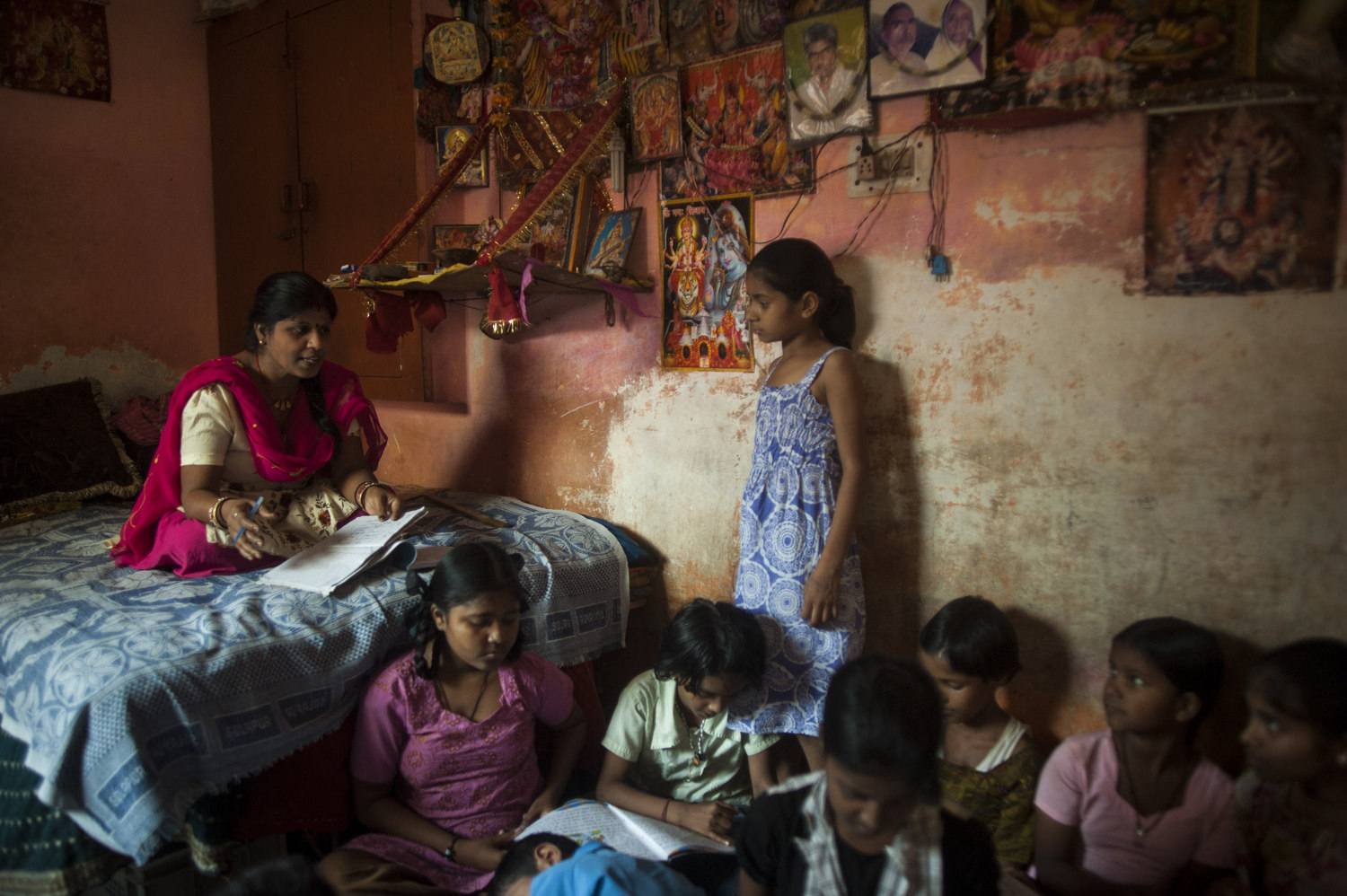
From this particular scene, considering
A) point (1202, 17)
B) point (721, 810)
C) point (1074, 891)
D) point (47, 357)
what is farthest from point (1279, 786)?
point (47, 357)

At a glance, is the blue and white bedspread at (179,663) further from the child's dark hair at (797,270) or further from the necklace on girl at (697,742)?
the child's dark hair at (797,270)

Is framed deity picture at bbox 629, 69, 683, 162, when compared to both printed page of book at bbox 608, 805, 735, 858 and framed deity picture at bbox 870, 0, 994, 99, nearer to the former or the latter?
framed deity picture at bbox 870, 0, 994, 99

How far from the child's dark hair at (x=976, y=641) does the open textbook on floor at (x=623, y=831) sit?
69 cm

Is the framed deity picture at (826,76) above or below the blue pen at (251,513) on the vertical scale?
above

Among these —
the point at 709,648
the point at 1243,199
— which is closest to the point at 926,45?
the point at 1243,199

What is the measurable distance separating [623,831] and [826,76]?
80.4 inches

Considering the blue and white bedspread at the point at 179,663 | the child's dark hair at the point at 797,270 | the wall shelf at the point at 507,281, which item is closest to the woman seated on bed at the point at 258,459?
the blue and white bedspread at the point at 179,663

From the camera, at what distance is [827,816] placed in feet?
4.09

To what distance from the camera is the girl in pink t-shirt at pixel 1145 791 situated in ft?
5.52

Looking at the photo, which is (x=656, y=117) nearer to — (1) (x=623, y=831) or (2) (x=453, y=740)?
(2) (x=453, y=740)

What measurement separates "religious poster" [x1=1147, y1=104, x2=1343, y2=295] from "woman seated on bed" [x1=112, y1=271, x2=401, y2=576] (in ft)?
7.15

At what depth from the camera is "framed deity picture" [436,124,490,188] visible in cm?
335

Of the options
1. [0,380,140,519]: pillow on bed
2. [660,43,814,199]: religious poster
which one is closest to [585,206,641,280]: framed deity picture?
[660,43,814,199]: religious poster

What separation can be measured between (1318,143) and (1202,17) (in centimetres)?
37
